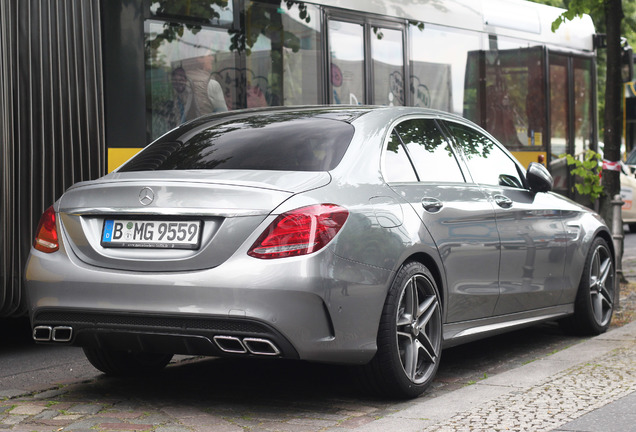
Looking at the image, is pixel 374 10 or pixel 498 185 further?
pixel 374 10

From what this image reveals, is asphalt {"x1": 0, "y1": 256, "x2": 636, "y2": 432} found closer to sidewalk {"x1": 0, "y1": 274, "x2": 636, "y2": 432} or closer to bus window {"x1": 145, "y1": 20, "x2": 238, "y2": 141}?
sidewalk {"x1": 0, "y1": 274, "x2": 636, "y2": 432}

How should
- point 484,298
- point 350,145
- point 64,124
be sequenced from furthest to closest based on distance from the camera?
point 64,124 < point 484,298 < point 350,145

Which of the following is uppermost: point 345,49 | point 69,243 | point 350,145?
point 345,49

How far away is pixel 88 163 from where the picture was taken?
7.49 metres

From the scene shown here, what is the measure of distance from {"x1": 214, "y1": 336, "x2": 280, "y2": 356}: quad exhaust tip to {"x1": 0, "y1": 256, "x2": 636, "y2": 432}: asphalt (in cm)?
33

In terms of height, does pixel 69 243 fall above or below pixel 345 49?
below

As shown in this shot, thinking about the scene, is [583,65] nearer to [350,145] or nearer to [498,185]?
[498,185]

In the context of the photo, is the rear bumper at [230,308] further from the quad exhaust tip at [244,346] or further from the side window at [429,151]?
the side window at [429,151]

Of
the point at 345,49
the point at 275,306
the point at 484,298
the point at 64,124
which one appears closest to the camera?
the point at 275,306

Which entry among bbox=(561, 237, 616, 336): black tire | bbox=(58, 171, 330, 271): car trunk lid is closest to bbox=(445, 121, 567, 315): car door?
bbox=(561, 237, 616, 336): black tire

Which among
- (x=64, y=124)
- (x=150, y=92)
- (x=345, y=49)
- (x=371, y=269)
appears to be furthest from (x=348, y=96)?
(x=371, y=269)

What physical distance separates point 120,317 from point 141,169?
1.02 m

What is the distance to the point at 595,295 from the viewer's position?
7844 mm

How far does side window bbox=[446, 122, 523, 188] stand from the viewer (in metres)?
6.67
